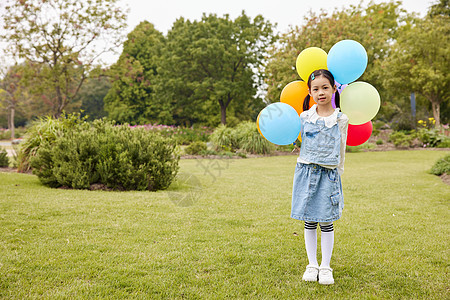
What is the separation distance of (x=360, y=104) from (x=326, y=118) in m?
0.37

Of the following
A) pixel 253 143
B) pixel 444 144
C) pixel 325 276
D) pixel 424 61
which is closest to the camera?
pixel 325 276

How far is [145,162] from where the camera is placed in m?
6.73

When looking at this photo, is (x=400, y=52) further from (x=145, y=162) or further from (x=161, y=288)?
(x=161, y=288)

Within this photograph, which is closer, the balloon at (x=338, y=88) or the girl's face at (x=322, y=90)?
the girl's face at (x=322, y=90)

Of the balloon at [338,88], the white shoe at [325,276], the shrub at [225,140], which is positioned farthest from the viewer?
the shrub at [225,140]

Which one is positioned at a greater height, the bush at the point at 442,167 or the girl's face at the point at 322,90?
the girl's face at the point at 322,90

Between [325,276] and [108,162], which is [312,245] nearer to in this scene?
[325,276]

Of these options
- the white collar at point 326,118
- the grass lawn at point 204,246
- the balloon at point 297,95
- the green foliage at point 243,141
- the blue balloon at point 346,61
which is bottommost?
the grass lawn at point 204,246

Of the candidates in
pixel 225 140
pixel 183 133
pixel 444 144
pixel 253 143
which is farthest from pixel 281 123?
pixel 183 133

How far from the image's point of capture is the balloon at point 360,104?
305cm

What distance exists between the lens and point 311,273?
2.89 metres

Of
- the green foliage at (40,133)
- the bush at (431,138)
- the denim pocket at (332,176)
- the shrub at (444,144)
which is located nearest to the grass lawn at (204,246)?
the denim pocket at (332,176)

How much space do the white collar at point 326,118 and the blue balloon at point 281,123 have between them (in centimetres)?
12

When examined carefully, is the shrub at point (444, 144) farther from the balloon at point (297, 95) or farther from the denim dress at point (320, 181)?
the denim dress at point (320, 181)
